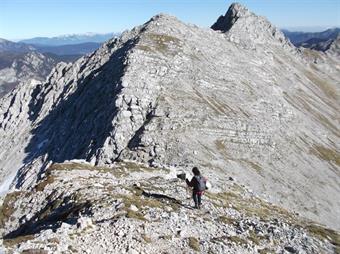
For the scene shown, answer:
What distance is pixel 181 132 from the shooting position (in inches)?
3465

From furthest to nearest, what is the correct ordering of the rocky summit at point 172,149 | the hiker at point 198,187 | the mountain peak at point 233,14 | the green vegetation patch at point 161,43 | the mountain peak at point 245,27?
the mountain peak at point 233,14
the mountain peak at point 245,27
the green vegetation patch at point 161,43
the hiker at point 198,187
the rocky summit at point 172,149

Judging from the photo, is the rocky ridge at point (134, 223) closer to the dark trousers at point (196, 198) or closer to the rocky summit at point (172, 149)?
the rocky summit at point (172, 149)

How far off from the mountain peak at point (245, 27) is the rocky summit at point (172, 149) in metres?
0.92

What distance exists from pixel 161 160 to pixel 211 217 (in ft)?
146

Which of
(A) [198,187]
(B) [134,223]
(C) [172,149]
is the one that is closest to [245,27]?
(C) [172,149]

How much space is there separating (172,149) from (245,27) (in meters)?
108

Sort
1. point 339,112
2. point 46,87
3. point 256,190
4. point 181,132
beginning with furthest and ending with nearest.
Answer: point 339,112, point 46,87, point 181,132, point 256,190

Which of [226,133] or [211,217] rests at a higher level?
[211,217]

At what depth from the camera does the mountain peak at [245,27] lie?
165 metres

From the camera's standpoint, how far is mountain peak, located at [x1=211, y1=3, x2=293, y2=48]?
164962mm

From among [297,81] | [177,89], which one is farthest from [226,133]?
[297,81]

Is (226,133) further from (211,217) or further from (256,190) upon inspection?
(211,217)

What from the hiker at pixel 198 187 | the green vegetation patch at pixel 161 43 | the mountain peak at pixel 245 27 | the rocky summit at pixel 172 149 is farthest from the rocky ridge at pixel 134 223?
the mountain peak at pixel 245 27

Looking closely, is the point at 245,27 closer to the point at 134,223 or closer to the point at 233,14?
the point at 233,14
